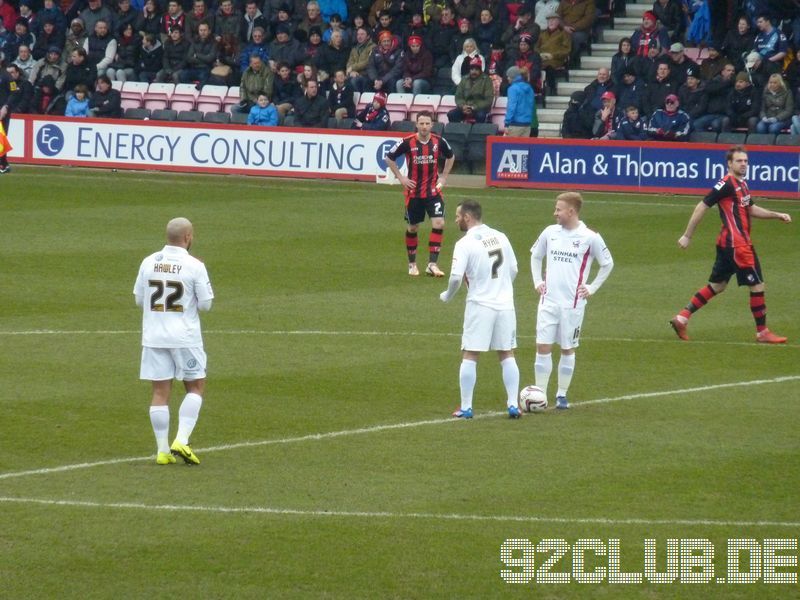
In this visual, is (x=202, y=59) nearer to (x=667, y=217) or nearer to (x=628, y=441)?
(x=667, y=217)

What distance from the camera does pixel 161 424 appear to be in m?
10.8

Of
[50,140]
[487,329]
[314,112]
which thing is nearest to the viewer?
[487,329]

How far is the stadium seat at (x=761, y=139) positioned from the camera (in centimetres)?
3025

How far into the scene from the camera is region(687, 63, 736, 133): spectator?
104 ft

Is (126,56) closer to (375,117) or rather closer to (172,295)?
(375,117)

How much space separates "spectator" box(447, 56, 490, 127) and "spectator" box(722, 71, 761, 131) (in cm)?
560

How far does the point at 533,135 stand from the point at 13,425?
909 inches

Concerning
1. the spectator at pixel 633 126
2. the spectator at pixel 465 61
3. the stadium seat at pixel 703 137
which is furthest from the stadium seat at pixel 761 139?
the spectator at pixel 465 61

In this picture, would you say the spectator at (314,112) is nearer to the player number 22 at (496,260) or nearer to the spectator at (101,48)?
the spectator at (101,48)

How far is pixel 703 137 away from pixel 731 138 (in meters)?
0.66

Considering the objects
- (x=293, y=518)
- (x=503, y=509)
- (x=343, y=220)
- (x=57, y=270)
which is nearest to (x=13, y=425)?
(x=293, y=518)

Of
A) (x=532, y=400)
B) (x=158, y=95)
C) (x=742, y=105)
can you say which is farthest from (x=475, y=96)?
(x=532, y=400)

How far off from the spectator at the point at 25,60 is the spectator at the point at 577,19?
46.7ft

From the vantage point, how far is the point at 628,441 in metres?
11.7
